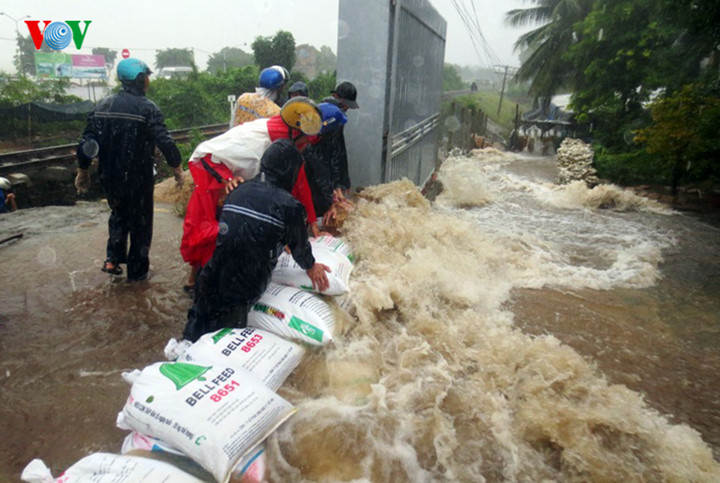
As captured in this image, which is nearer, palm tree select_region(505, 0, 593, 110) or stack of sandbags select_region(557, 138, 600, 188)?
stack of sandbags select_region(557, 138, 600, 188)

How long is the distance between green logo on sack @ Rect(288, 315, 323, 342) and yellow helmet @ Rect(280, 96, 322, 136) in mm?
1192

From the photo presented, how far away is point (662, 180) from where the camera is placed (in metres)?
9.17

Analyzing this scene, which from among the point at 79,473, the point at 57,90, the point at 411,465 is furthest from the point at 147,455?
the point at 57,90

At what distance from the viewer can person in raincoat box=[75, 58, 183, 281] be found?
3.68 metres

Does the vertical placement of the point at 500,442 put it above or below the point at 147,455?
below

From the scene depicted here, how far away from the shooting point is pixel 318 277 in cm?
300

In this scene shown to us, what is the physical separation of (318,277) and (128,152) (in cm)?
201

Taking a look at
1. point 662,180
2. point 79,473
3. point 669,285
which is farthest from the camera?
point 662,180

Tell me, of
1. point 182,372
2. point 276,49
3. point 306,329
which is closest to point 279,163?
point 306,329

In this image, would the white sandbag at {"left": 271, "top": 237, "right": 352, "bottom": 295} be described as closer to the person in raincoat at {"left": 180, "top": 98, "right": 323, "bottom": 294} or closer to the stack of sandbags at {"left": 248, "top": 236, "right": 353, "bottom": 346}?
the stack of sandbags at {"left": 248, "top": 236, "right": 353, "bottom": 346}

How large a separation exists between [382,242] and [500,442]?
7.32 ft

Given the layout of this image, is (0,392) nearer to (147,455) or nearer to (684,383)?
(147,455)

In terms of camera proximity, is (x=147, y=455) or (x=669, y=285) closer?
(x=147, y=455)

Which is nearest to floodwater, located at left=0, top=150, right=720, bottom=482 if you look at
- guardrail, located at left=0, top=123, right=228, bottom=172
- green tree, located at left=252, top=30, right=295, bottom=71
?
guardrail, located at left=0, top=123, right=228, bottom=172
